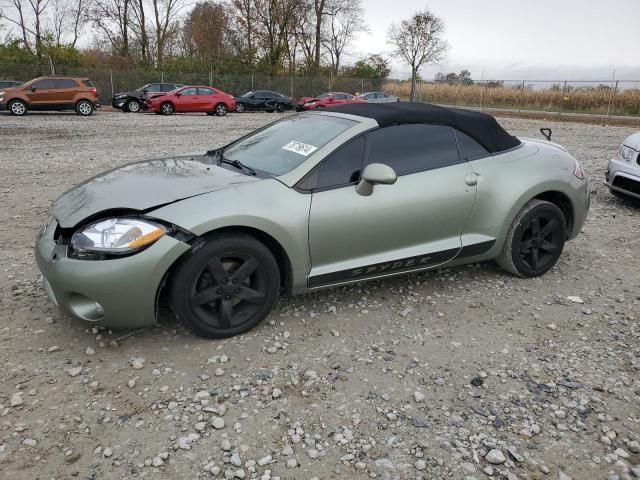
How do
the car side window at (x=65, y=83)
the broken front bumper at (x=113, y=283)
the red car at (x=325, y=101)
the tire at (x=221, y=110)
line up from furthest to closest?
the red car at (x=325, y=101) → the tire at (x=221, y=110) → the car side window at (x=65, y=83) → the broken front bumper at (x=113, y=283)

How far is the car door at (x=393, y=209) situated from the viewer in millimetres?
3436

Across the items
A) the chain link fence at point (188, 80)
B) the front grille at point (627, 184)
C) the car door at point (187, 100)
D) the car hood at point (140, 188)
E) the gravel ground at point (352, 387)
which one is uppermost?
the chain link fence at point (188, 80)

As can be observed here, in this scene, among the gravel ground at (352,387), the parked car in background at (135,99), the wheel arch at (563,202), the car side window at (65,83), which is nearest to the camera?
the gravel ground at (352,387)

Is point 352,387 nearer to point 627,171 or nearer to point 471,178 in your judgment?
point 471,178

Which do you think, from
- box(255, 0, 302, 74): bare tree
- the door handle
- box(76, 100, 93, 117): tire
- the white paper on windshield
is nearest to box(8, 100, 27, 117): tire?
box(76, 100, 93, 117): tire

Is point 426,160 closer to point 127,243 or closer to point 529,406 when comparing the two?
point 529,406

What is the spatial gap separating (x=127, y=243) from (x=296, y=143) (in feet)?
4.82

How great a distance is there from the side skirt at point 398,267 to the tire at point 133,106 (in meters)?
23.4

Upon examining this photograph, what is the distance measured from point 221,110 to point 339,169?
21.8 meters

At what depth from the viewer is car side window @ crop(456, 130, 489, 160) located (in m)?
4.00

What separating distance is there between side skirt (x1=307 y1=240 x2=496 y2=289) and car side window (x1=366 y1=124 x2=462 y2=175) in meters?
0.66

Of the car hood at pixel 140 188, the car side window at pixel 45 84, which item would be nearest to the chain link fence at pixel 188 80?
the car side window at pixel 45 84

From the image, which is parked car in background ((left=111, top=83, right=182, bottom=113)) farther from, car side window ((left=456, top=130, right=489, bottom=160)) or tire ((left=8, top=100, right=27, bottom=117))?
car side window ((left=456, top=130, right=489, bottom=160))

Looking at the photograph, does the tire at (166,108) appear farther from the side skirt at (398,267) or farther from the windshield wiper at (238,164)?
the side skirt at (398,267)
